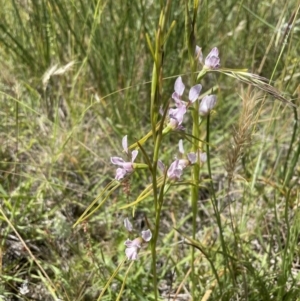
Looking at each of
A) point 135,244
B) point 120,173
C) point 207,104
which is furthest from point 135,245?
point 207,104

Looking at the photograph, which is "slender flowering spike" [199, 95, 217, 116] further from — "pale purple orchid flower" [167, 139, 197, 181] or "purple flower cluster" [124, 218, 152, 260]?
"purple flower cluster" [124, 218, 152, 260]

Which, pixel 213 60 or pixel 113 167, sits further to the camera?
pixel 113 167

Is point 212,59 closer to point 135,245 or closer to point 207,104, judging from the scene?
point 207,104

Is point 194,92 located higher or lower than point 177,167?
higher

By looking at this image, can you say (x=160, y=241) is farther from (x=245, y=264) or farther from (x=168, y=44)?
(x=168, y=44)

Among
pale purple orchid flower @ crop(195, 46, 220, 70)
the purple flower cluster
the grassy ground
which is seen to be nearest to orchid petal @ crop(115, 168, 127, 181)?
the purple flower cluster

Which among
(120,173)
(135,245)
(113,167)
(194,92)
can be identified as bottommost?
(113,167)

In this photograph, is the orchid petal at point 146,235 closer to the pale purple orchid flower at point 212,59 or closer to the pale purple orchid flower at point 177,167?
the pale purple orchid flower at point 177,167
